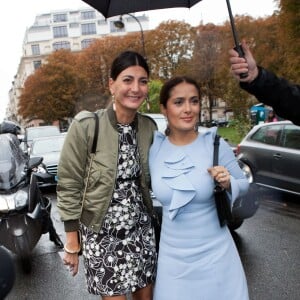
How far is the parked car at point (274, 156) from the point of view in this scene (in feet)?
22.8

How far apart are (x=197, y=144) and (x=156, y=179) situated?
28 centimetres

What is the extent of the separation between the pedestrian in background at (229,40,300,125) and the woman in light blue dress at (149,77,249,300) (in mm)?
383

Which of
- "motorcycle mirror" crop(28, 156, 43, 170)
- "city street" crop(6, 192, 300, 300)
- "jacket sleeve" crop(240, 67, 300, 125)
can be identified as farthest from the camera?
"motorcycle mirror" crop(28, 156, 43, 170)

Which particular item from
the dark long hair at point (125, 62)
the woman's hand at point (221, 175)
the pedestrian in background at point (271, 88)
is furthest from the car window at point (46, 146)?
the pedestrian in background at point (271, 88)

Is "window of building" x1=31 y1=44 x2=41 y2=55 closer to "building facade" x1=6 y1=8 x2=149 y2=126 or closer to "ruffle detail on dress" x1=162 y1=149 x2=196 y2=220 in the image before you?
"building facade" x1=6 y1=8 x2=149 y2=126

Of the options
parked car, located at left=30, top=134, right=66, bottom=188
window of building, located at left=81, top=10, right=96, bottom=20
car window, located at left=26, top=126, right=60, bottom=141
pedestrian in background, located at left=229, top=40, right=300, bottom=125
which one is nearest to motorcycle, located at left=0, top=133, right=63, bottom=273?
pedestrian in background, located at left=229, top=40, right=300, bottom=125

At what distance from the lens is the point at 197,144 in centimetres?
222

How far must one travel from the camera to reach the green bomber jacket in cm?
219

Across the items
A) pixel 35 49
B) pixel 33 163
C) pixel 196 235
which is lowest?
pixel 35 49

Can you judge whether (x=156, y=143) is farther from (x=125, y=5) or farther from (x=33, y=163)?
(x=33, y=163)

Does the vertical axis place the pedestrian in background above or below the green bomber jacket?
above

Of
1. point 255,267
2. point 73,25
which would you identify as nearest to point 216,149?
point 255,267

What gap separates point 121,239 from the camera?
2.27m

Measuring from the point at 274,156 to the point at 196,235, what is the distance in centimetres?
560
